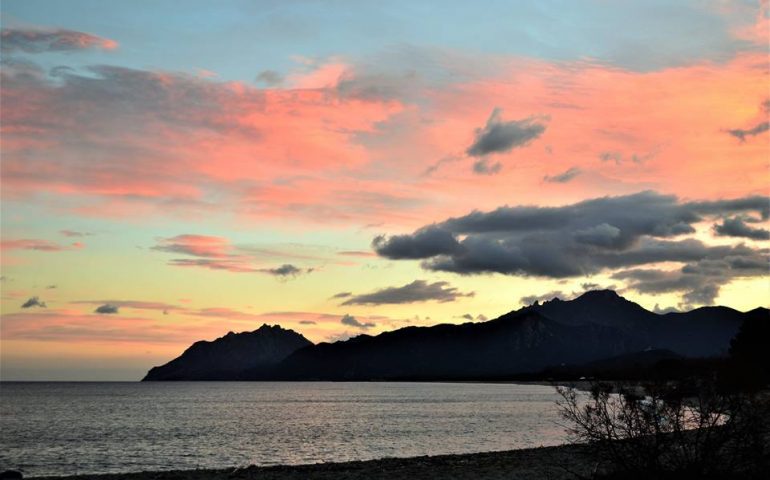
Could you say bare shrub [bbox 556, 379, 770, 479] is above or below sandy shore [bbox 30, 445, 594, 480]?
above

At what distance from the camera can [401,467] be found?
115ft

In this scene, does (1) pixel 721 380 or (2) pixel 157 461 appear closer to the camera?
(1) pixel 721 380

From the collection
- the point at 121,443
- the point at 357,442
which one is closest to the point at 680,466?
the point at 357,442

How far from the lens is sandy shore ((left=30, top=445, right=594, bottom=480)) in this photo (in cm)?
3120

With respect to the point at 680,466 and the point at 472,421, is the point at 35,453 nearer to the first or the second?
the point at 472,421

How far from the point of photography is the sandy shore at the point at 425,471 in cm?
3120

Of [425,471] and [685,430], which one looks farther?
[425,471]

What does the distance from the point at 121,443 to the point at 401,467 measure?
48.5m

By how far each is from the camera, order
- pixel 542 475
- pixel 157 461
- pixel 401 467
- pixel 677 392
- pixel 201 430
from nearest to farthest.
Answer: pixel 677 392
pixel 542 475
pixel 401 467
pixel 157 461
pixel 201 430

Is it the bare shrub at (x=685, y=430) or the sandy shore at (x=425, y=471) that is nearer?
the bare shrub at (x=685, y=430)

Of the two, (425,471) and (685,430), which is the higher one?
(685,430)

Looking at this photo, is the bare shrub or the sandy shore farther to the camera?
the sandy shore

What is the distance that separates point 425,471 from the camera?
110 ft

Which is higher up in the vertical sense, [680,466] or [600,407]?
[600,407]
